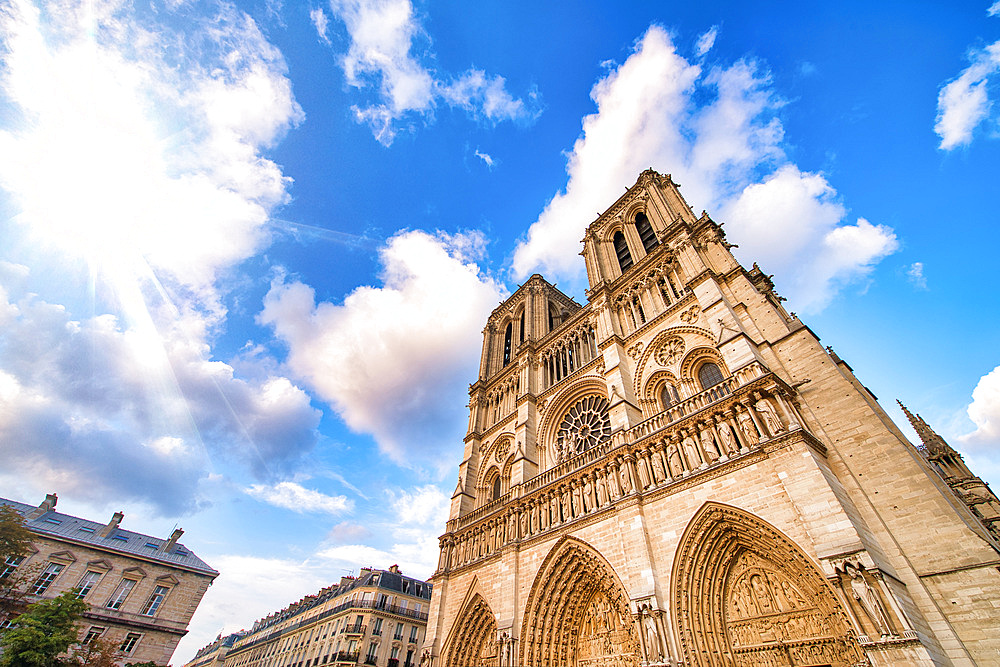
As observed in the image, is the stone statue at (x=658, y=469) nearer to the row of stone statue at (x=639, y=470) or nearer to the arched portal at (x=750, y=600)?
the row of stone statue at (x=639, y=470)

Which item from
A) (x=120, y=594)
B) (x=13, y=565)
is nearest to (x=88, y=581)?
A: (x=120, y=594)

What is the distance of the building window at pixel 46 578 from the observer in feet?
62.1

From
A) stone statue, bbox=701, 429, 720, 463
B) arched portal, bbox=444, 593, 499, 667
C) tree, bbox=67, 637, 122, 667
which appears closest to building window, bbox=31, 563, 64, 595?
tree, bbox=67, 637, 122, 667

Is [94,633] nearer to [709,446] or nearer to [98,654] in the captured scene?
[98,654]

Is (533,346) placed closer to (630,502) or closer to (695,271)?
(695,271)

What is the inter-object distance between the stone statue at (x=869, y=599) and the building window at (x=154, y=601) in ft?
93.9

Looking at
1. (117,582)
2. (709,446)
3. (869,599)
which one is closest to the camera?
(869,599)

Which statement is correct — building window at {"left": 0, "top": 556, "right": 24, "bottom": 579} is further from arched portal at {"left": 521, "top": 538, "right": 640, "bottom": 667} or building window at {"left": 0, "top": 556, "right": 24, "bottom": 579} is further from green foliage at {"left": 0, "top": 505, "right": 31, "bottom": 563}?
arched portal at {"left": 521, "top": 538, "right": 640, "bottom": 667}

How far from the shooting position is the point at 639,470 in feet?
34.3

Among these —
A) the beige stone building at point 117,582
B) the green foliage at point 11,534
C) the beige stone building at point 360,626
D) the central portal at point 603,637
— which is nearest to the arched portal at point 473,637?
the central portal at point 603,637

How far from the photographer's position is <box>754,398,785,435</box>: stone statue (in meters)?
8.32

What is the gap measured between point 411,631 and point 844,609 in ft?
80.0

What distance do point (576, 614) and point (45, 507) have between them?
30724mm

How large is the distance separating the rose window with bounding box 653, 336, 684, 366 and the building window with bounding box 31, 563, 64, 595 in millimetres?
28309
